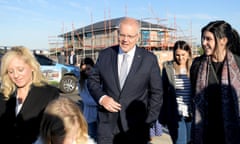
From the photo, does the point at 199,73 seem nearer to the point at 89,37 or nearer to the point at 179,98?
the point at 179,98

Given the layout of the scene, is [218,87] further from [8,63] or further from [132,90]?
[8,63]

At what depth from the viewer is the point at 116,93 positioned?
3.56 metres

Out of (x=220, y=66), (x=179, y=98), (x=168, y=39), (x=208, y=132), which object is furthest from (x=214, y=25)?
(x=168, y=39)

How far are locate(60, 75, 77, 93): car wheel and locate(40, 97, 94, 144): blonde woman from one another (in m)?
12.8

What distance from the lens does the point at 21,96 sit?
281 centimetres

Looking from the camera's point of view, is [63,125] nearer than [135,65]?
Yes

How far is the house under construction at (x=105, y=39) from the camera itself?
39.5 meters

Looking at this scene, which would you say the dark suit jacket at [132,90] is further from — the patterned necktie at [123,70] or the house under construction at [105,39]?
the house under construction at [105,39]

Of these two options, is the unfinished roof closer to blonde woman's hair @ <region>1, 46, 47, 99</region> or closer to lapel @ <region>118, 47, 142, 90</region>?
lapel @ <region>118, 47, 142, 90</region>

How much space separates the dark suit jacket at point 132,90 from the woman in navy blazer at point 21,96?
0.89 meters

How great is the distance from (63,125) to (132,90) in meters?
1.44

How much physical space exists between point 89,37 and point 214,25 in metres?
41.6

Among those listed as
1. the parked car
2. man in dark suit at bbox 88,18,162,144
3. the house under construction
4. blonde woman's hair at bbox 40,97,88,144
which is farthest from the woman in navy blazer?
the house under construction

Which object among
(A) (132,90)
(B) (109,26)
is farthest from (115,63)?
(B) (109,26)
